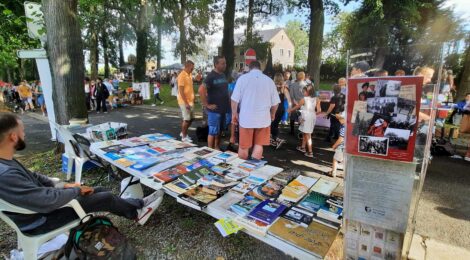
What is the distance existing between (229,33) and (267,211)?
33.1 feet

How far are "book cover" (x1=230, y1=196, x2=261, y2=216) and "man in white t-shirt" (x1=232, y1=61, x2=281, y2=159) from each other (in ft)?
4.61

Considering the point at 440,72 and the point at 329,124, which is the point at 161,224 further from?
the point at 329,124

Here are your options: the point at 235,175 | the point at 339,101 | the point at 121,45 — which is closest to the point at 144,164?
the point at 235,175

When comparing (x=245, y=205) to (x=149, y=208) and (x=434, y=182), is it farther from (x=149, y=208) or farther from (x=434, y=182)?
(x=434, y=182)

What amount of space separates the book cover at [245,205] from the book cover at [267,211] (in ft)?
0.14

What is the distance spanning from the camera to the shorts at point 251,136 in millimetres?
3711

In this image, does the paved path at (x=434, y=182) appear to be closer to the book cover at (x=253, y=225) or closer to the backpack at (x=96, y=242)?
the book cover at (x=253, y=225)

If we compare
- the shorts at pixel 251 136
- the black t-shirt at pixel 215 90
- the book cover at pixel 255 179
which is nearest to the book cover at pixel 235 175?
the book cover at pixel 255 179

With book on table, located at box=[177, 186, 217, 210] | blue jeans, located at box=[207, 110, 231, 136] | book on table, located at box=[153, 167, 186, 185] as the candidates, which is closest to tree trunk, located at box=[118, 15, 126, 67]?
blue jeans, located at box=[207, 110, 231, 136]

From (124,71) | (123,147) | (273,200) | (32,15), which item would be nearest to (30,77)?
(124,71)

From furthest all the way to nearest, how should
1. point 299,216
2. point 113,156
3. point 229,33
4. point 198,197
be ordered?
point 229,33, point 113,156, point 198,197, point 299,216

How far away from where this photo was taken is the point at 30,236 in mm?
1918

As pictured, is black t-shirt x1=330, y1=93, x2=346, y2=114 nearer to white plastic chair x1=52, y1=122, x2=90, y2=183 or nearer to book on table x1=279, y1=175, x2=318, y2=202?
book on table x1=279, y1=175, x2=318, y2=202

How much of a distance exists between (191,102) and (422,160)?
4448 millimetres
